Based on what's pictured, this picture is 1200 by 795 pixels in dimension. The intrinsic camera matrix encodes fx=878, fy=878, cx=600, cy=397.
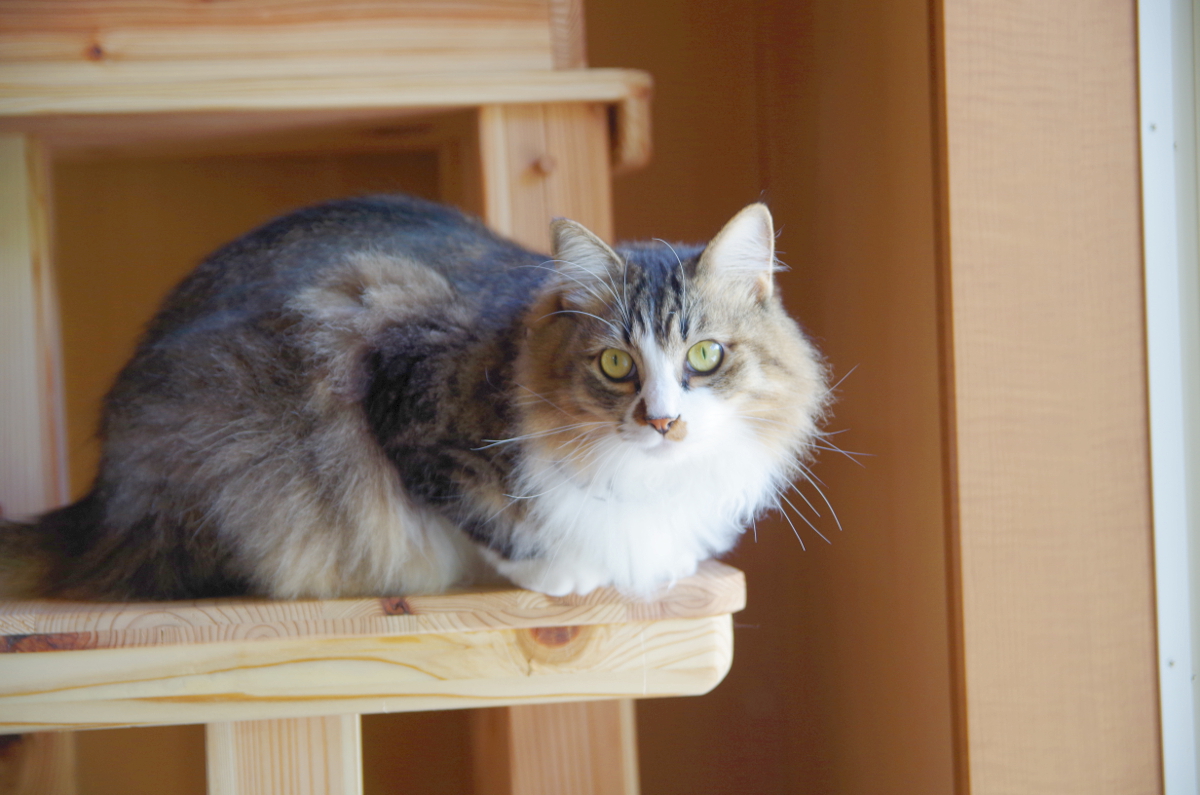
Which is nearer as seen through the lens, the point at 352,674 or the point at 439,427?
the point at 352,674

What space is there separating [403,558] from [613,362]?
34 centimetres

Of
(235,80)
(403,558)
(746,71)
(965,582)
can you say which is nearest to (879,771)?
(965,582)

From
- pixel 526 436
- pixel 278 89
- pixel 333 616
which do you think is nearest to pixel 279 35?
pixel 278 89

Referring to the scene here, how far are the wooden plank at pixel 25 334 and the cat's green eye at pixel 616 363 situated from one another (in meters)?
0.89

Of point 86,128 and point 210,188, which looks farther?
point 210,188

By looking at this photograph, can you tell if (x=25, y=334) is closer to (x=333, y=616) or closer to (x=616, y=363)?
(x=333, y=616)

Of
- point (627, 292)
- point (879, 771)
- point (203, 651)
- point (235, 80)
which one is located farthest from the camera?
point (879, 771)

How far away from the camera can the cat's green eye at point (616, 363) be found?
0.90 m

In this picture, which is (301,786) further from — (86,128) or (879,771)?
(86,128)

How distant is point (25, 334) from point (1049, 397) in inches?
54.0

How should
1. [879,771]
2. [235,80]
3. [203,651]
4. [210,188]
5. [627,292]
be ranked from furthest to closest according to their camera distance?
[210,188] → [879,771] → [235,80] → [627,292] → [203,651]

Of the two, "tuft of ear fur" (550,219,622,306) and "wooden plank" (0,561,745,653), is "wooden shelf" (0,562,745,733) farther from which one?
"tuft of ear fur" (550,219,622,306)

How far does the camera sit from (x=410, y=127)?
4.35 feet

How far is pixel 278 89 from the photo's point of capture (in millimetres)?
1181
